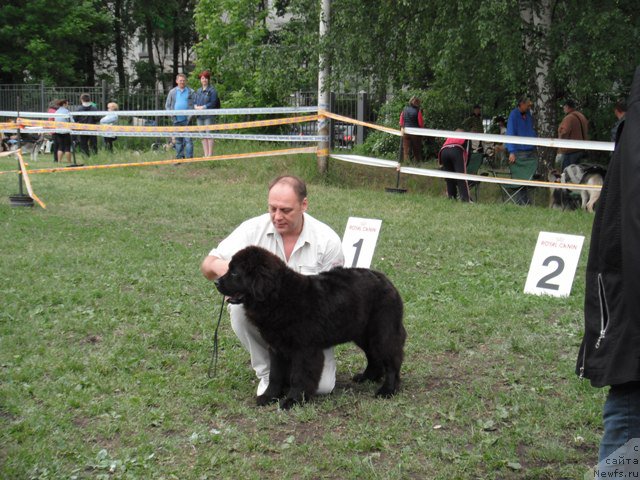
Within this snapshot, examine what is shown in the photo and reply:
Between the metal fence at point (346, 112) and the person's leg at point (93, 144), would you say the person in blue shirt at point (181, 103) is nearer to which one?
the person's leg at point (93, 144)

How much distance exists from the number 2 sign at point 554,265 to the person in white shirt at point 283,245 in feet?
9.96

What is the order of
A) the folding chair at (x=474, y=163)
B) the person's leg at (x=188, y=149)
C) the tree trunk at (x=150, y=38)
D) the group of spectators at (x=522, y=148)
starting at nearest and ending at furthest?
the group of spectators at (x=522, y=148), the folding chair at (x=474, y=163), the person's leg at (x=188, y=149), the tree trunk at (x=150, y=38)

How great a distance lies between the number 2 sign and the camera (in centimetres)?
755

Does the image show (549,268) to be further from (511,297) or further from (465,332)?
(465,332)

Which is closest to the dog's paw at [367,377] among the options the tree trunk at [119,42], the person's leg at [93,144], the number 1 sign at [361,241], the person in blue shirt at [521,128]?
the number 1 sign at [361,241]

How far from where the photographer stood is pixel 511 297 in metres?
7.41

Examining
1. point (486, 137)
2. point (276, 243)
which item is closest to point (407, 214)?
point (486, 137)

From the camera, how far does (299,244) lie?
5.20 m

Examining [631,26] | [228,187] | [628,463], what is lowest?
[228,187]

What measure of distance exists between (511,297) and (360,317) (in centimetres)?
291

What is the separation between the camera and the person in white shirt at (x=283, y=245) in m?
4.98

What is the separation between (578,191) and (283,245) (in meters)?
9.72

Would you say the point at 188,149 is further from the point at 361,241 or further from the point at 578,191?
the point at 361,241

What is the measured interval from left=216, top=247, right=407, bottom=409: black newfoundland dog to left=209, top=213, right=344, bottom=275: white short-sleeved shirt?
0.24 meters
